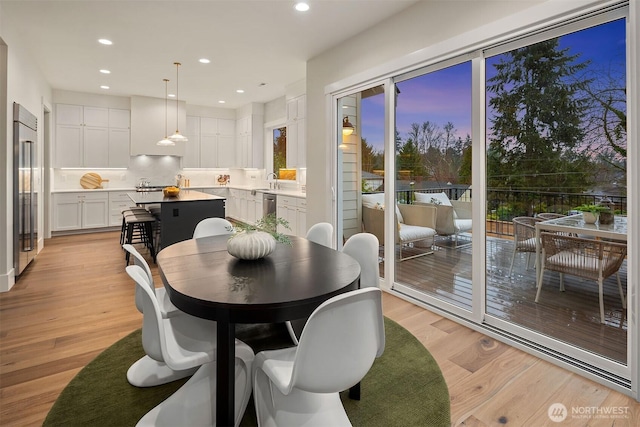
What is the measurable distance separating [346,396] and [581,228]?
1.89 meters

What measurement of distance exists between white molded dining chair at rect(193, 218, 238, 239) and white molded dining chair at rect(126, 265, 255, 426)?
49.1 inches

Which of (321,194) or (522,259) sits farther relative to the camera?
(321,194)

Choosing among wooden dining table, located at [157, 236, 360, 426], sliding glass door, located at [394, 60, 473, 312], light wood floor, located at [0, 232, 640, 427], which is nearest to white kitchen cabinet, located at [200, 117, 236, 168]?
light wood floor, located at [0, 232, 640, 427]

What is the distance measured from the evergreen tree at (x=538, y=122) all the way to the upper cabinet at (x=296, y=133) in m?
3.52

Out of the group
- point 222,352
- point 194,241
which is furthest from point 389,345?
point 194,241

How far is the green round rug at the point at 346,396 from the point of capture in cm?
181

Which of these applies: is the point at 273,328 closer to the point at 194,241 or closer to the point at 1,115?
the point at 194,241

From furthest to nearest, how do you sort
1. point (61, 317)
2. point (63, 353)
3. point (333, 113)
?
point (333, 113)
point (61, 317)
point (63, 353)

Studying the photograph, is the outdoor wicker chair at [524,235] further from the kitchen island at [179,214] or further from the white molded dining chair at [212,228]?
the kitchen island at [179,214]

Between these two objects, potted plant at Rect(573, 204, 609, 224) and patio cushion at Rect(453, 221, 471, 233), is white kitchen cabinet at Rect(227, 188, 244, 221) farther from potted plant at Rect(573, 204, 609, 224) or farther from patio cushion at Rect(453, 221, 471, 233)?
potted plant at Rect(573, 204, 609, 224)

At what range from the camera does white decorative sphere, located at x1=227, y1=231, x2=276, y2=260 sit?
204cm

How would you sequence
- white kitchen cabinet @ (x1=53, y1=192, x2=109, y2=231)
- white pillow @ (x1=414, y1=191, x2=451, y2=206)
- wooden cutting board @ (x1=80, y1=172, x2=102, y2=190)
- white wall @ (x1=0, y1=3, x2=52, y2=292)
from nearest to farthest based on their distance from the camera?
white pillow @ (x1=414, y1=191, x2=451, y2=206) < white wall @ (x1=0, y1=3, x2=52, y2=292) < white kitchen cabinet @ (x1=53, y1=192, x2=109, y2=231) < wooden cutting board @ (x1=80, y1=172, x2=102, y2=190)

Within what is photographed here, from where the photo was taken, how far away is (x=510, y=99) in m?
2.73

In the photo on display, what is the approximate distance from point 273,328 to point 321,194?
234 cm
